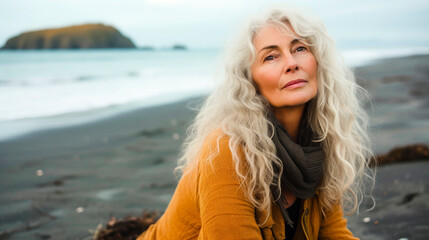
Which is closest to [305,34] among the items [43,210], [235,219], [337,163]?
[337,163]

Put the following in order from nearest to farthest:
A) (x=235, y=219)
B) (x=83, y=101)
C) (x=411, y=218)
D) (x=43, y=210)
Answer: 1. (x=235, y=219)
2. (x=411, y=218)
3. (x=43, y=210)
4. (x=83, y=101)

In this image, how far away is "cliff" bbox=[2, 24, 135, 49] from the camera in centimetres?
3595

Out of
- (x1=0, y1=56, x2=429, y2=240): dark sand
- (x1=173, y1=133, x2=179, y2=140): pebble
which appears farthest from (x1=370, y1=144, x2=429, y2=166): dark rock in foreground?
(x1=173, y1=133, x2=179, y2=140): pebble

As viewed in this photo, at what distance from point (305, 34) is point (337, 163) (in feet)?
2.77

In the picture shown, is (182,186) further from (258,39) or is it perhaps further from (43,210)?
(43,210)

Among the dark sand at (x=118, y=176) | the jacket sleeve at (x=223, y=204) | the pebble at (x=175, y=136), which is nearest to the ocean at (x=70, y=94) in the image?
the dark sand at (x=118, y=176)

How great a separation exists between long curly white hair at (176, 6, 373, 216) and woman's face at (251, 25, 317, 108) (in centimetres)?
4

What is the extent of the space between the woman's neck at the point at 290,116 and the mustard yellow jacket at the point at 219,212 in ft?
1.52

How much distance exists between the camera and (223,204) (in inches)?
72.7

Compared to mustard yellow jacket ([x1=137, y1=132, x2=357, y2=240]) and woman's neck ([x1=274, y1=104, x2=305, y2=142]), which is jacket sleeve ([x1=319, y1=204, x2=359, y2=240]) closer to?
mustard yellow jacket ([x1=137, y1=132, x2=357, y2=240])

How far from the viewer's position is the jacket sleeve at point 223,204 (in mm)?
1831

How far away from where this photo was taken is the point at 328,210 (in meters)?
2.51

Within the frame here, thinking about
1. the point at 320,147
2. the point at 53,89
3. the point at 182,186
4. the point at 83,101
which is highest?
the point at 53,89

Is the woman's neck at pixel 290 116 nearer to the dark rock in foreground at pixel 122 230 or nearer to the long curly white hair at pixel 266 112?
the long curly white hair at pixel 266 112
